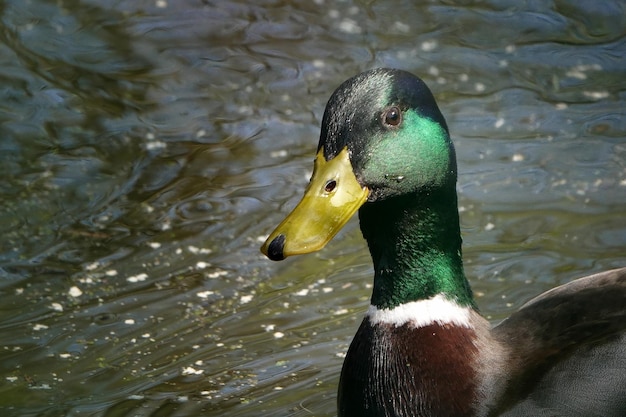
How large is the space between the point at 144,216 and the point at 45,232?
0.51 metres

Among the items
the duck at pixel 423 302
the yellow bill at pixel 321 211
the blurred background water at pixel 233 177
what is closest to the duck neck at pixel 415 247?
the duck at pixel 423 302

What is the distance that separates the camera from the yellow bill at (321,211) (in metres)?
3.44

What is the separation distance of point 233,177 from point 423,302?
285cm

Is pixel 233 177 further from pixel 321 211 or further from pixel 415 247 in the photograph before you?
pixel 321 211

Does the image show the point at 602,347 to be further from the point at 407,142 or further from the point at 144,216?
the point at 144,216

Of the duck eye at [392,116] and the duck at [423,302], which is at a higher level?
the duck eye at [392,116]

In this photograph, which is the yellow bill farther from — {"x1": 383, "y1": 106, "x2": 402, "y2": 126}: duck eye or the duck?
{"x1": 383, "y1": 106, "x2": 402, "y2": 126}: duck eye

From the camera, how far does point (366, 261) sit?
567cm

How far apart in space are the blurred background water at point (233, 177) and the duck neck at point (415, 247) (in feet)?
2.76

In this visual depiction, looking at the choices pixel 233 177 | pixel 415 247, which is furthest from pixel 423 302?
pixel 233 177

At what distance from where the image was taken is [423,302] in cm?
382

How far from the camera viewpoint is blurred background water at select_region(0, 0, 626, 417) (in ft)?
16.2

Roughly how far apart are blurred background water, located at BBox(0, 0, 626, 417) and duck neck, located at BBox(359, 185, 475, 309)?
84cm

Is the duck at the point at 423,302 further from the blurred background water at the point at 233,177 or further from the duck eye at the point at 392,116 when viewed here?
the blurred background water at the point at 233,177
